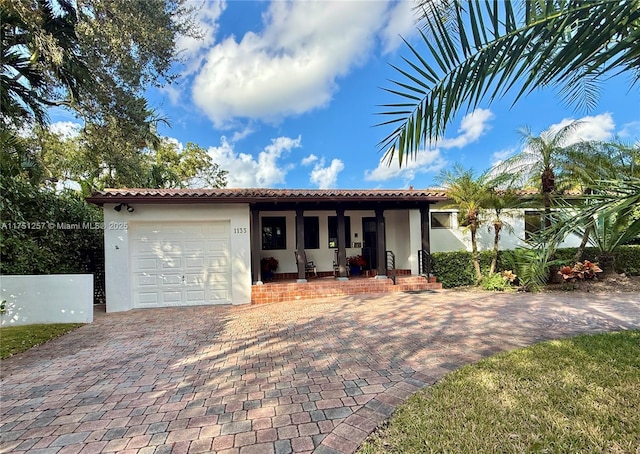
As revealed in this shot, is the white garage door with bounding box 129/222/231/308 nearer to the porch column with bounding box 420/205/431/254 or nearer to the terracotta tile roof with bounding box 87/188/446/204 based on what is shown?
the terracotta tile roof with bounding box 87/188/446/204

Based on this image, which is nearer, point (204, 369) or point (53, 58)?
point (204, 369)

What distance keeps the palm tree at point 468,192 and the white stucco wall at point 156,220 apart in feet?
23.6

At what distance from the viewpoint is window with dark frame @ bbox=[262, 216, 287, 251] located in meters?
13.1

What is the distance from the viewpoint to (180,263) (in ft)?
31.5

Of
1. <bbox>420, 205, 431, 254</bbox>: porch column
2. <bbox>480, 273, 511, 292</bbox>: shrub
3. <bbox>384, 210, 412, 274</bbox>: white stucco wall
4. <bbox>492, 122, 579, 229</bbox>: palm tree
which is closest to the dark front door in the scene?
<bbox>384, 210, 412, 274</bbox>: white stucco wall

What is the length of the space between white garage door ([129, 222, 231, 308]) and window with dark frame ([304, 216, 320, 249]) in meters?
4.15

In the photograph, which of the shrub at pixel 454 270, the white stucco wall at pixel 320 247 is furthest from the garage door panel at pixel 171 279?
A: the shrub at pixel 454 270

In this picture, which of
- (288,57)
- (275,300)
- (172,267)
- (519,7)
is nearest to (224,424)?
(519,7)

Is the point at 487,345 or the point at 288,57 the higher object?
the point at 288,57

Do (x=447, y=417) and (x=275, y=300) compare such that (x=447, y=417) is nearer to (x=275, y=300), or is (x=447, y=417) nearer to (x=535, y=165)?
(x=275, y=300)

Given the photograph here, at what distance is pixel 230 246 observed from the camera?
9.91 metres

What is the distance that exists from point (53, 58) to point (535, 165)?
47.1ft

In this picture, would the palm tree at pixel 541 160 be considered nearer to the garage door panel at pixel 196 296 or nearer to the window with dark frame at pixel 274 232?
the window with dark frame at pixel 274 232

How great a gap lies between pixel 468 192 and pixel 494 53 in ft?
30.5
